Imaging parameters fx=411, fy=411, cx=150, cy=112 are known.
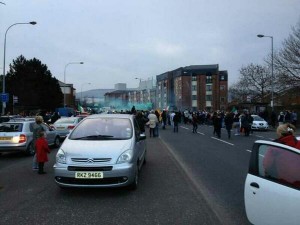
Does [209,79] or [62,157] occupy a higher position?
[209,79]

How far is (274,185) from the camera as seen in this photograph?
4797mm

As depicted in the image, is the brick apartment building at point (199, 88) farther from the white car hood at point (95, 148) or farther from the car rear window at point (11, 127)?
the white car hood at point (95, 148)

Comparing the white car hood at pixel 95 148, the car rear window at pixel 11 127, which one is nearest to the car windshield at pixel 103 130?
the white car hood at pixel 95 148

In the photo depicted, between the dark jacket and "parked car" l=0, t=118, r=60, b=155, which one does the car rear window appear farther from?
the dark jacket

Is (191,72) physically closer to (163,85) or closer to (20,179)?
(163,85)

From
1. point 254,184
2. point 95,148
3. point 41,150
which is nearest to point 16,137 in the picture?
point 41,150

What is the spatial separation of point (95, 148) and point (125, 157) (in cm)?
61

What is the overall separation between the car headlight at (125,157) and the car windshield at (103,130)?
0.81 meters

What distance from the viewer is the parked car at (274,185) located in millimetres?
4507

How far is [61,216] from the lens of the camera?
20.8 feet

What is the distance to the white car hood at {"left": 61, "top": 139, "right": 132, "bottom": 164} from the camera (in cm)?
778

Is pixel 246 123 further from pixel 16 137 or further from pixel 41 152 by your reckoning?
pixel 41 152

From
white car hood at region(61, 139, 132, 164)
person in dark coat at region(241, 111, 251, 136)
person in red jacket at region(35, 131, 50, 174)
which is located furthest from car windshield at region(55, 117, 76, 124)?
white car hood at region(61, 139, 132, 164)

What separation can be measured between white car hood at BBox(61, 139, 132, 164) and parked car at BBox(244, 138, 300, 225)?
3.22 metres
